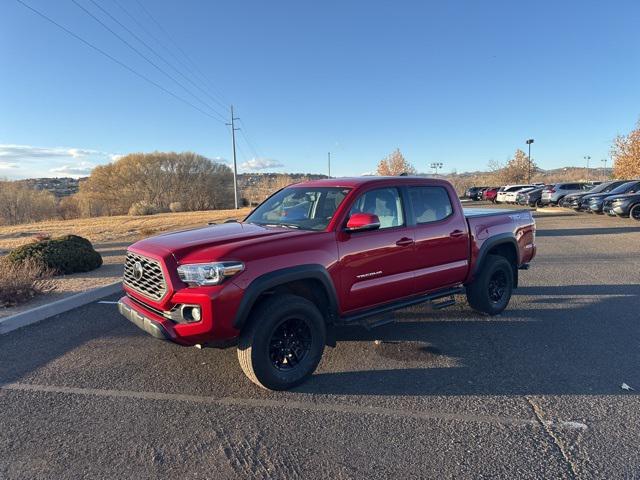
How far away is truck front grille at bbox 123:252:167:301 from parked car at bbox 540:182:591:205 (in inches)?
1171

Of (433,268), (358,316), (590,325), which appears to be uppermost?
(433,268)

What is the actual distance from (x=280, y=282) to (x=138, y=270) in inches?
54.1

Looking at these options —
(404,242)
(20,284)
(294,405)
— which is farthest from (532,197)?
(20,284)

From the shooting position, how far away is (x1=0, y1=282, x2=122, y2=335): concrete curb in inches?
204

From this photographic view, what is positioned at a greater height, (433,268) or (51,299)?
(433,268)

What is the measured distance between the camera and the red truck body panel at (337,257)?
3.28 m

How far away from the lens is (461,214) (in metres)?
5.17

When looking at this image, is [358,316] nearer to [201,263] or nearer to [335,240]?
[335,240]

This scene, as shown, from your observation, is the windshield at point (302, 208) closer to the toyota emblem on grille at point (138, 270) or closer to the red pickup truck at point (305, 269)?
the red pickup truck at point (305, 269)

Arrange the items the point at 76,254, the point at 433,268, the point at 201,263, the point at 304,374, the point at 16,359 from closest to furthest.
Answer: the point at 201,263 < the point at 304,374 < the point at 16,359 < the point at 433,268 < the point at 76,254

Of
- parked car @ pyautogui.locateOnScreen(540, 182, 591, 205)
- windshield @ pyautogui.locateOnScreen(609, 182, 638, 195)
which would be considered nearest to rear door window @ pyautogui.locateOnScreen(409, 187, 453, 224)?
windshield @ pyautogui.locateOnScreen(609, 182, 638, 195)

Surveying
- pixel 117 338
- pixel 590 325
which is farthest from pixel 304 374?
pixel 590 325

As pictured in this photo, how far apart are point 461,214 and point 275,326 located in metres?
2.94

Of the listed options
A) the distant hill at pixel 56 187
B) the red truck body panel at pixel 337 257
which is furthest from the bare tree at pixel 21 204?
the red truck body panel at pixel 337 257
